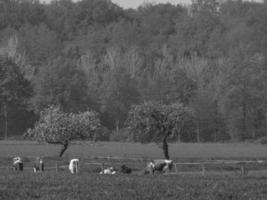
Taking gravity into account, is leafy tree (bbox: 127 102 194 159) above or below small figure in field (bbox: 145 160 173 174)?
above

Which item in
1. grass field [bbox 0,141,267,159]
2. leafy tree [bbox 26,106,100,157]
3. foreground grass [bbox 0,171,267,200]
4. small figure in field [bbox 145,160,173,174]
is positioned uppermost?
leafy tree [bbox 26,106,100,157]

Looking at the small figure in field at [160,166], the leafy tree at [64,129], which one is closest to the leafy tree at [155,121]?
the leafy tree at [64,129]

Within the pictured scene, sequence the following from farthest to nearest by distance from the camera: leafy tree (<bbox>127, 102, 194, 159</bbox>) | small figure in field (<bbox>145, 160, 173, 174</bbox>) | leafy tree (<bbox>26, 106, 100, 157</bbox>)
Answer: leafy tree (<bbox>26, 106, 100, 157</bbox>) < leafy tree (<bbox>127, 102, 194, 159</bbox>) < small figure in field (<bbox>145, 160, 173, 174</bbox>)

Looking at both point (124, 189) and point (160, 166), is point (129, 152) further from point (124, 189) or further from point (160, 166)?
point (124, 189)

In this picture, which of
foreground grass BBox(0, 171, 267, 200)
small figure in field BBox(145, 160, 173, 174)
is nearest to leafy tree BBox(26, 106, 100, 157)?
small figure in field BBox(145, 160, 173, 174)

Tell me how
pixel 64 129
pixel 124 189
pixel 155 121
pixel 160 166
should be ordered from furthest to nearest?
pixel 64 129 → pixel 155 121 → pixel 160 166 → pixel 124 189

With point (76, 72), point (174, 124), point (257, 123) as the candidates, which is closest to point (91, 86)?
point (76, 72)

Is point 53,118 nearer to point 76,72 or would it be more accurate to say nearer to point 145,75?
point 76,72

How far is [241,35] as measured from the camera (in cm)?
17988

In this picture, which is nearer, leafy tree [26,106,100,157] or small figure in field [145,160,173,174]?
small figure in field [145,160,173,174]

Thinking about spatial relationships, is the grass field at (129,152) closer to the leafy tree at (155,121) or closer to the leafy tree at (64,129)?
the leafy tree at (64,129)

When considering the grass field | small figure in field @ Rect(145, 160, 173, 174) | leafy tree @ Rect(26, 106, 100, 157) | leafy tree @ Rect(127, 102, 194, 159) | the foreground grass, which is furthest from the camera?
the grass field

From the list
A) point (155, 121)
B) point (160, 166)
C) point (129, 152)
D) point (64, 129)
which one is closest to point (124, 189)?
point (160, 166)

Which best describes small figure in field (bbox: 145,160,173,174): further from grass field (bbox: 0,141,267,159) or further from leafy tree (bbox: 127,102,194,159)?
grass field (bbox: 0,141,267,159)
